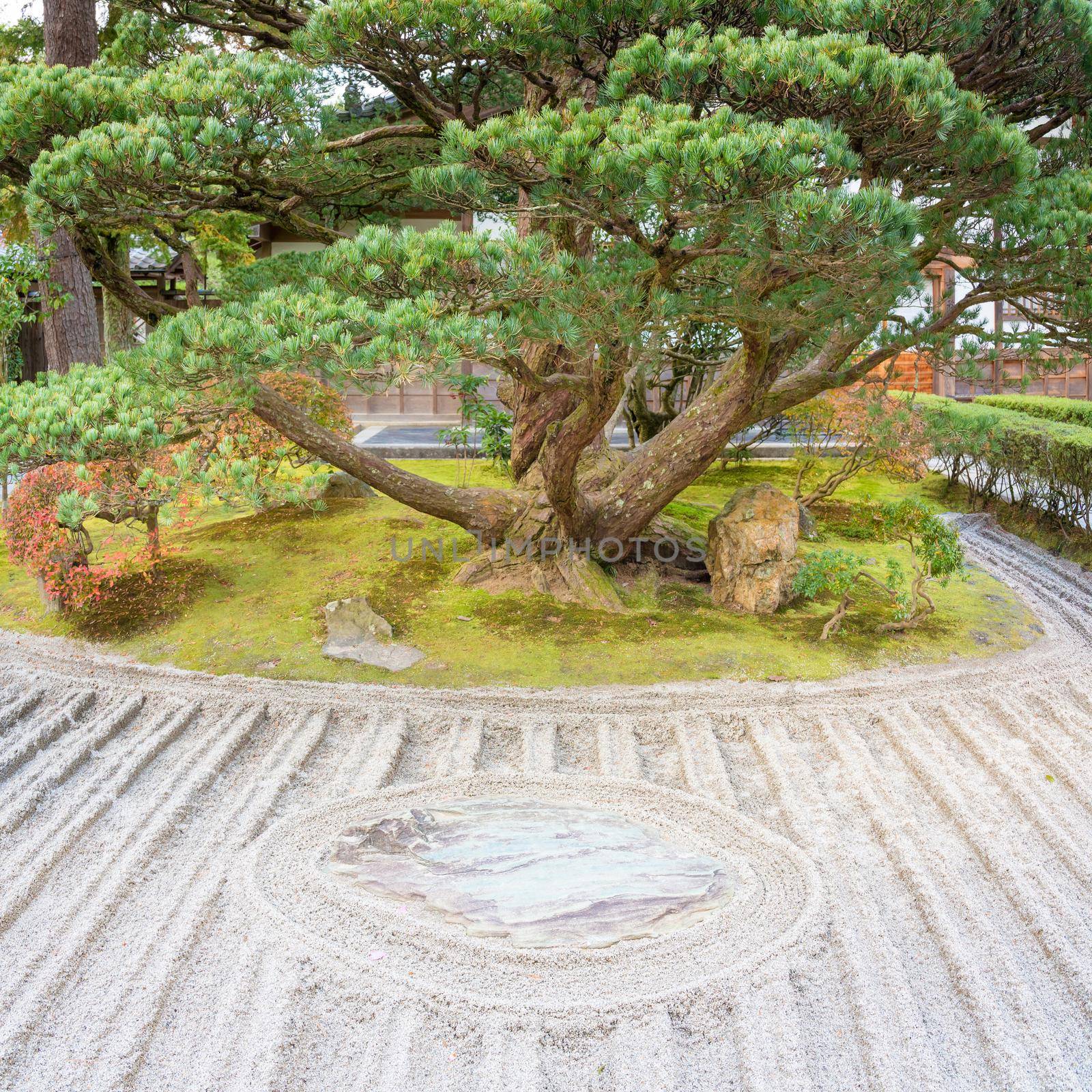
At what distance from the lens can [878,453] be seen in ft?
27.2

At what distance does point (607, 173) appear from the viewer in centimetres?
420

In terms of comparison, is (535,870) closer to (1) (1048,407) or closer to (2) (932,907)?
(2) (932,907)

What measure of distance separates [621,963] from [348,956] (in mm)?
1008

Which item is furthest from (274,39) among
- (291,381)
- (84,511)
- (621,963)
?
(621,963)

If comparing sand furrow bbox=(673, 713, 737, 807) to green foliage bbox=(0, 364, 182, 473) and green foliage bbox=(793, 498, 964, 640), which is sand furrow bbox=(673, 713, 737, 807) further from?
green foliage bbox=(0, 364, 182, 473)

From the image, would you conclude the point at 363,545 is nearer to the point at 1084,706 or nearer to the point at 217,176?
the point at 217,176

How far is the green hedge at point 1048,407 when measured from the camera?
450 inches

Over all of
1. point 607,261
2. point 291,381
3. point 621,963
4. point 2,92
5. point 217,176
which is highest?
point 2,92

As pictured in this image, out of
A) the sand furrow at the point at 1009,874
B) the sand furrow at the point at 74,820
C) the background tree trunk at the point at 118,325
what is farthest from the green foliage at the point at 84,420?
the background tree trunk at the point at 118,325

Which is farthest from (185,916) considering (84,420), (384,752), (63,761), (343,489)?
(343,489)

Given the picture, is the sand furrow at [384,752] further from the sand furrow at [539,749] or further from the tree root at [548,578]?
the tree root at [548,578]

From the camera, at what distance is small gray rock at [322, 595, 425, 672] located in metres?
6.20

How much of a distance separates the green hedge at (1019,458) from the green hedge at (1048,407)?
1.30 metres

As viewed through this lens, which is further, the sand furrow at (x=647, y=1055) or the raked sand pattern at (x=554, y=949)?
the raked sand pattern at (x=554, y=949)
